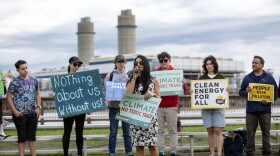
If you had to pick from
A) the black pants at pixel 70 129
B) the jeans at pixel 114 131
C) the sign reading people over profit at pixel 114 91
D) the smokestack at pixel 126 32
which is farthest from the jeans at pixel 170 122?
the smokestack at pixel 126 32

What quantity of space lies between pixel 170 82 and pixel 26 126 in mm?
2775

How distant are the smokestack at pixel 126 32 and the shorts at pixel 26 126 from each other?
17529 centimetres

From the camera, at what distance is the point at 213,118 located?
9.90m

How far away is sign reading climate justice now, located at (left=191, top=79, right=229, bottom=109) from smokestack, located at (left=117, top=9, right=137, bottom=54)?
174478mm

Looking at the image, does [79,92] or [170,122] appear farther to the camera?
[79,92]

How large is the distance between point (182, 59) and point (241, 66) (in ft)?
59.9

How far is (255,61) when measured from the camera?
1028cm

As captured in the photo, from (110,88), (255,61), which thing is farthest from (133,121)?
(255,61)

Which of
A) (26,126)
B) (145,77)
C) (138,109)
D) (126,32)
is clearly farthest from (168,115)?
(126,32)

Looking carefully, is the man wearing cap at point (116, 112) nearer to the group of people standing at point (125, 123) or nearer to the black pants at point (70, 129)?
the group of people standing at point (125, 123)

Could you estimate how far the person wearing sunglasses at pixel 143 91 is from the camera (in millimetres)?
7758

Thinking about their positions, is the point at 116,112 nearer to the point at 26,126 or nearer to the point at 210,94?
the point at 26,126

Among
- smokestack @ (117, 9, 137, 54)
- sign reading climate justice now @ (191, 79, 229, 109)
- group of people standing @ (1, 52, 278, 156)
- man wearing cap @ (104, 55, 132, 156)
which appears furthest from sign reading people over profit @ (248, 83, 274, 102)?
smokestack @ (117, 9, 137, 54)

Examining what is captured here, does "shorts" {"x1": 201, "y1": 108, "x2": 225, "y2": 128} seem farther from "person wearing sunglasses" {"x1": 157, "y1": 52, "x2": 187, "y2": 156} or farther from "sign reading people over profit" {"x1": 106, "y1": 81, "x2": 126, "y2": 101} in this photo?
"sign reading people over profit" {"x1": 106, "y1": 81, "x2": 126, "y2": 101}
